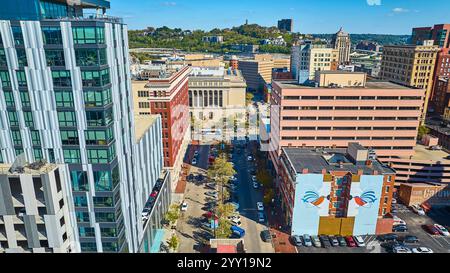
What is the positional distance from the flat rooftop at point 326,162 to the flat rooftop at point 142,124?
20782 mm

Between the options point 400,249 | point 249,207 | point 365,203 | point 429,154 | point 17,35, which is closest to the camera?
point 17,35

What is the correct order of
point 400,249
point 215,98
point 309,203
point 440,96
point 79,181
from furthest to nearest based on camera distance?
point 215,98 < point 440,96 < point 309,203 < point 400,249 < point 79,181

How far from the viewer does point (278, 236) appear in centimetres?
4416

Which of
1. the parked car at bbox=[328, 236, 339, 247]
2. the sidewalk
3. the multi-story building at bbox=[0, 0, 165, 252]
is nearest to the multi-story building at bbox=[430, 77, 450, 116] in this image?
the parked car at bbox=[328, 236, 339, 247]

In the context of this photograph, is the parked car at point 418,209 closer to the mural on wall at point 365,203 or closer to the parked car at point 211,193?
the mural on wall at point 365,203

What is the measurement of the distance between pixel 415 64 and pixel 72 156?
8909 centimetres

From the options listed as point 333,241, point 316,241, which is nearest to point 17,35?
point 316,241

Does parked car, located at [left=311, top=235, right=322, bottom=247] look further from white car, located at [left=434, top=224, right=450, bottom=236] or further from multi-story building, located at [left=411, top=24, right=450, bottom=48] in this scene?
multi-story building, located at [left=411, top=24, right=450, bottom=48]

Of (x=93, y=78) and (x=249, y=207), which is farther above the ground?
(x=93, y=78)

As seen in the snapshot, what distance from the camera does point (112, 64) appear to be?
2616 centimetres

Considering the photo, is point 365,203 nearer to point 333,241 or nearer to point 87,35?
point 333,241

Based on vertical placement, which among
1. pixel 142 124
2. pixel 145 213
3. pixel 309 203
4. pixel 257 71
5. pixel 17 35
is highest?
pixel 17 35

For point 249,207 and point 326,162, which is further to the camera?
point 249,207
